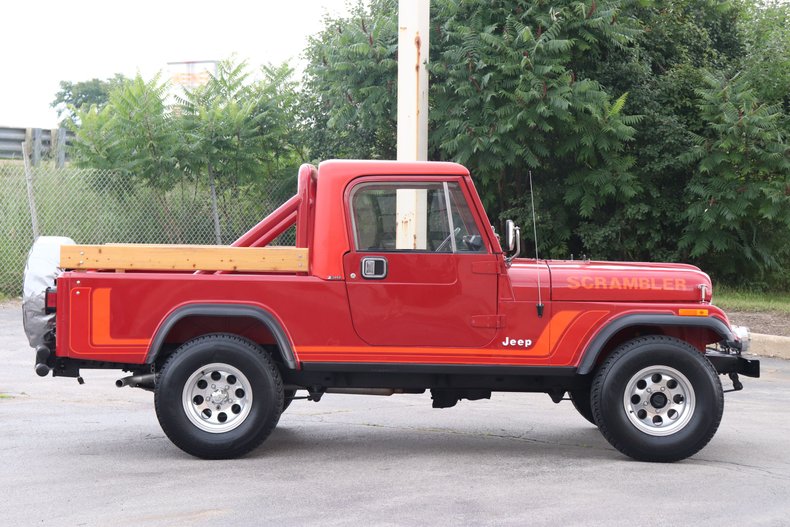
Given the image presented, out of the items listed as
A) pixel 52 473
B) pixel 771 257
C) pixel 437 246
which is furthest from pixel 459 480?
pixel 771 257

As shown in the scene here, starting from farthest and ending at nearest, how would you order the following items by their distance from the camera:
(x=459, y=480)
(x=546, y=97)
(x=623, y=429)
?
1. (x=546, y=97)
2. (x=623, y=429)
3. (x=459, y=480)

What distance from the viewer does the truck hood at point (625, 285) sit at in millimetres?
7066

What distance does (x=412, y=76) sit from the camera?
13.3 metres

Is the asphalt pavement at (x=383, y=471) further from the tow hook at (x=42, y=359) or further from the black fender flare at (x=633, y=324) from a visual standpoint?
the black fender flare at (x=633, y=324)

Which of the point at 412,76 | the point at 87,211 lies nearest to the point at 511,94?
the point at 412,76

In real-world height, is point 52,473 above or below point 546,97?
below

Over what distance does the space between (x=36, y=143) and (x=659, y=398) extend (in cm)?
1477

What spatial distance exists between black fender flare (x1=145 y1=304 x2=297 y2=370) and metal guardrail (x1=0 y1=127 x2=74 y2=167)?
12.0 m

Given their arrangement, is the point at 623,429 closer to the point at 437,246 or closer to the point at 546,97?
the point at 437,246

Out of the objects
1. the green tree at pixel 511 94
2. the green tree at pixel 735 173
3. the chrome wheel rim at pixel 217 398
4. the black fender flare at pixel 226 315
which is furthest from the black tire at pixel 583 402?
the green tree at pixel 735 173

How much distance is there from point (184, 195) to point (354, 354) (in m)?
10.8

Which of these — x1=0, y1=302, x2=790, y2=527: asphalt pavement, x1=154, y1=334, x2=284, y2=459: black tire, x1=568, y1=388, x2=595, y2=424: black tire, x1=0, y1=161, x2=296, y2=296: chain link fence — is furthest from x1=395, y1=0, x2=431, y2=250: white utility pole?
x1=154, y1=334, x2=284, y2=459: black tire

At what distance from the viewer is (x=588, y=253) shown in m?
18.4

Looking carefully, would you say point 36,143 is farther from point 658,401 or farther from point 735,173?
point 658,401
